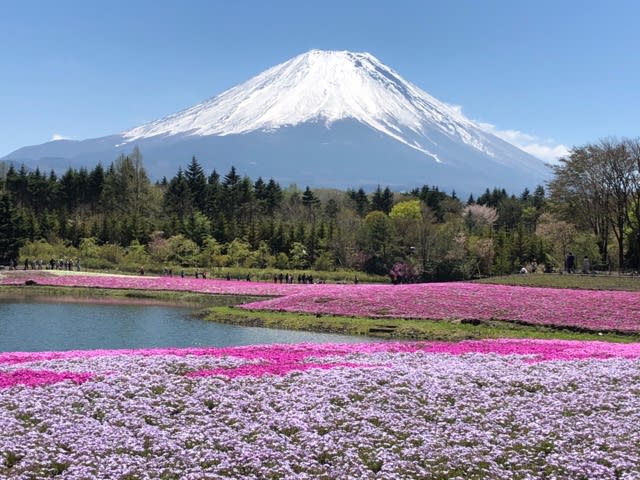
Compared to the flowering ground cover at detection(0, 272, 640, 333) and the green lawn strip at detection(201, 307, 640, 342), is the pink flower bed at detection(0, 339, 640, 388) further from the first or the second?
the flowering ground cover at detection(0, 272, 640, 333)

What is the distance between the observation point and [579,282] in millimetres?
45875

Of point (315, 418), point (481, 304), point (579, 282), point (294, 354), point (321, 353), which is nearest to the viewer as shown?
point (315, 418)

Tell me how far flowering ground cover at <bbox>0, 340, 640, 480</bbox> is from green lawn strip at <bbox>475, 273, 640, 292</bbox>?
2590cm

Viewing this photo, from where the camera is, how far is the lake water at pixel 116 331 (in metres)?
27.9

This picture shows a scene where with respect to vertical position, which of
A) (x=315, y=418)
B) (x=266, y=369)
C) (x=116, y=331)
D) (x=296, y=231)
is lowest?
(x=116, y=331)

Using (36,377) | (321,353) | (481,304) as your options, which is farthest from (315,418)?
(481,304)

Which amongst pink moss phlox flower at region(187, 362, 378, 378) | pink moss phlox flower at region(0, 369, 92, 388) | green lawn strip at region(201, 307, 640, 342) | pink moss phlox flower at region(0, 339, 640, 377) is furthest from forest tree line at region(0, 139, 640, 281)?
pink moss phlox flower at region(0, 369, 92, 388)

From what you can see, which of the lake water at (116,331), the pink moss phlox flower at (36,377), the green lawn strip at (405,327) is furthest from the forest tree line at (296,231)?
the pink moss phlox flower at (36,377)

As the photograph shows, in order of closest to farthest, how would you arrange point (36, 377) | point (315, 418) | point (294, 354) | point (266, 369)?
point (315, 418) → point (36, 377) → point (266, 369) → point (294, 354)

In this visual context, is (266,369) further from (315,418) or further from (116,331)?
(116,331)

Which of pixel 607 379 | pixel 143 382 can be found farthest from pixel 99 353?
pixel 607 379

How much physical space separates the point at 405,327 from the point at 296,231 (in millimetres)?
60017

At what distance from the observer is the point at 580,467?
35.2ft

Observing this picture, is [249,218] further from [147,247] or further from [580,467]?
[580,467]
